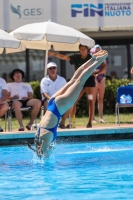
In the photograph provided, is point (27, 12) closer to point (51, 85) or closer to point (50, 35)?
point (50, 35)

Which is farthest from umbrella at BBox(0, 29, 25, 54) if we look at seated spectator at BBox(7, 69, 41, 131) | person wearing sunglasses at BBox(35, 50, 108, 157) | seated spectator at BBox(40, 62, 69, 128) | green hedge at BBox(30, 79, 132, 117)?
green hedge at BBox(30, 79, 132, 117)

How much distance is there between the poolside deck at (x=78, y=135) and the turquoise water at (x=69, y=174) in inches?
11.2

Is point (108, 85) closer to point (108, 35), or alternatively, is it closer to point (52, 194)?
point (108, 35)

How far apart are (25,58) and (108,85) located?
5.46 metres

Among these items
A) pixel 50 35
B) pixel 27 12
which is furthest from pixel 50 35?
pixel 27 12

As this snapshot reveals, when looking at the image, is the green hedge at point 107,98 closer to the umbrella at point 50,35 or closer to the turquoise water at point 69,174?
the umbrella at point 50,35

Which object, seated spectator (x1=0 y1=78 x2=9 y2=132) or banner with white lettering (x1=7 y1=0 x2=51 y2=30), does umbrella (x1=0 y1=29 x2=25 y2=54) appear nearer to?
seated spectator (x1=0 y1=78 x2=9 y2=132)

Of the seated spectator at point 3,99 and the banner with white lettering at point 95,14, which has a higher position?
the banner with white lettering at point 95,14

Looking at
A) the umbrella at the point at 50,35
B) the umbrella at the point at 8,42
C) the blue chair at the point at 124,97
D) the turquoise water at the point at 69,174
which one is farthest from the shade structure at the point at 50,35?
the turquoise water at the point at 69,174

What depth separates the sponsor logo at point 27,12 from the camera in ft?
60.1

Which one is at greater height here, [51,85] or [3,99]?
[51,85]

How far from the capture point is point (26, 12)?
18344 millimetres

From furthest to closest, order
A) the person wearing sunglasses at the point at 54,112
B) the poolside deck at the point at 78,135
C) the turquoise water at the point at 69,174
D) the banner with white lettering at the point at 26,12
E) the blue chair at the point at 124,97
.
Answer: the banner with white lettering at the point at 26,12 < the blue chair at the point at 124,97 < the poolside deck at the point at 78,135 < the person wearing sunglasses at the point at 54,112 < the turquoise water at the point at 69,174

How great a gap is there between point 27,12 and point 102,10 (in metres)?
2.43
